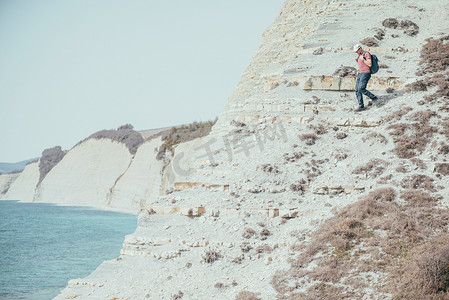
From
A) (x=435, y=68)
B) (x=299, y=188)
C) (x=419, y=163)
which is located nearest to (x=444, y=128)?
(x=419, y=163)

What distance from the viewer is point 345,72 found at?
17281mm

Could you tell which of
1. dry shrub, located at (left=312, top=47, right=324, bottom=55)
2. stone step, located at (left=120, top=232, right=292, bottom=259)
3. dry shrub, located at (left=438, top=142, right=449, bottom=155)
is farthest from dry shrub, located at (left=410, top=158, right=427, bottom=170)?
dry shrub, located at (left=312, top=47, right=324, bottom=55)

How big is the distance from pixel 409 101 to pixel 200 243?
9423 millimetres

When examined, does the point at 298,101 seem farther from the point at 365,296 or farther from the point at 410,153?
the point at 365,296

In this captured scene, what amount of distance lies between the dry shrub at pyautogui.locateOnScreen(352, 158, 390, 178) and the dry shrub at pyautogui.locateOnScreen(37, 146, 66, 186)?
79.5 metres

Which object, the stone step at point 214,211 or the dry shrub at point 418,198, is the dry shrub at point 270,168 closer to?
the stone step at point 214,211

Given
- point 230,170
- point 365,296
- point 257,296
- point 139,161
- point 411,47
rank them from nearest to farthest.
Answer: point 365,296 < point 257,296 < point 230,170 < point 411,47 < point 139,161

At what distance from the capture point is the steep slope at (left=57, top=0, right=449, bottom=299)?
9.20m

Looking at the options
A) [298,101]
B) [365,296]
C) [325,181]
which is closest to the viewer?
[365,296]

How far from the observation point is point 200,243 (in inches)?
470

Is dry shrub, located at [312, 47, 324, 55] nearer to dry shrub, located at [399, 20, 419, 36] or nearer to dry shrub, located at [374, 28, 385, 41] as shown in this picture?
dry shrub, located at [374, 28, 385, 41]

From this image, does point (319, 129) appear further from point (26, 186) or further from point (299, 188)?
point (26, 186)

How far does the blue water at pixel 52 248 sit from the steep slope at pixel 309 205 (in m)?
9.79

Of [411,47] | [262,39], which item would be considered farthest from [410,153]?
[262,39]
